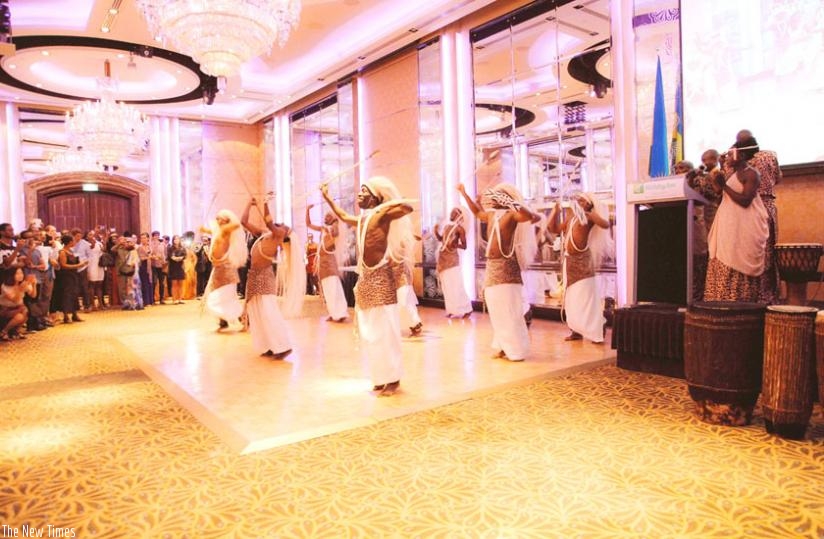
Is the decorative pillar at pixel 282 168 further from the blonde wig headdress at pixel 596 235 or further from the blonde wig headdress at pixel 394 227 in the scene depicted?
the blonde wig headdress at pixel 394 227

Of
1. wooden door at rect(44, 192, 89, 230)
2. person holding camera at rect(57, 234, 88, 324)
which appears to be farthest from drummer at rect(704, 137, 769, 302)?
wooden door at rect(44, 192, 89, 230)

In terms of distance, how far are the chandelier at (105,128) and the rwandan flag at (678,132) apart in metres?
9.24

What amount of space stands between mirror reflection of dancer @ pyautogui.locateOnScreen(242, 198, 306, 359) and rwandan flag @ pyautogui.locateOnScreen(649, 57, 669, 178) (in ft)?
14.1

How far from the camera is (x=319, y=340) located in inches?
264

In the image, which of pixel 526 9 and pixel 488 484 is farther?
pixel 526 9

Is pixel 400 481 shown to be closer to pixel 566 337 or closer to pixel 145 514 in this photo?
pixel 145 514

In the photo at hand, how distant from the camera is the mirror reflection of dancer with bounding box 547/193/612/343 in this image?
19.6 feet

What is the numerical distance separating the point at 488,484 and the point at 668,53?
596 cm

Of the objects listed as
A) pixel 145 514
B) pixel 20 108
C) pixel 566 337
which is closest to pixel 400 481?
pixel 145 514

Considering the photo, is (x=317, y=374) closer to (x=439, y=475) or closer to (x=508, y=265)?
(x=508, y=265)

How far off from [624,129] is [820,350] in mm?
4665

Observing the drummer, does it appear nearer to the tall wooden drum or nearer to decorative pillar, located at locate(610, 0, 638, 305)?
the tall wooden drum

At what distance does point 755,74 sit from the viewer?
5598 millimetres

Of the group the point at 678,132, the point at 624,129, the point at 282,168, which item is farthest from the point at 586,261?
the point at 282,168
